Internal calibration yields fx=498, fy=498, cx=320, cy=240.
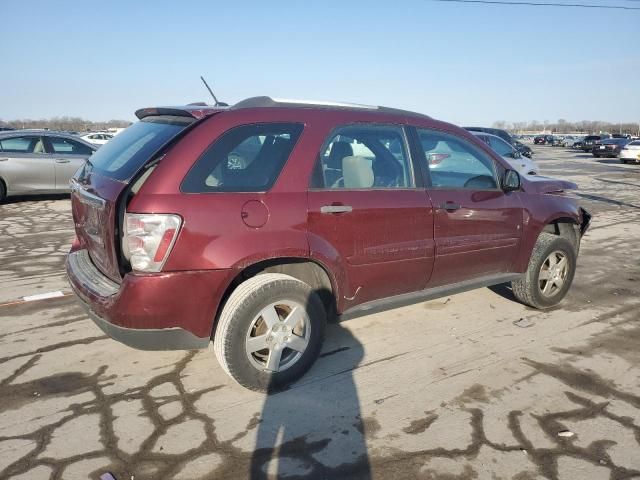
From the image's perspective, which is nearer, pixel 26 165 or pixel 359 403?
pixel 359 403

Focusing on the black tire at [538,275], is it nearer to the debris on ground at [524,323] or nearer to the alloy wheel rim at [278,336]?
the debris on ground at [524,323]

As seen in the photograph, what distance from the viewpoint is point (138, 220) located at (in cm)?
272

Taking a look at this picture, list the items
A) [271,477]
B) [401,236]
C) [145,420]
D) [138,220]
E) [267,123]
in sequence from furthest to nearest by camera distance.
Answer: [401,236] → [267,123] → [145,420] → [138,220] → [271,477]

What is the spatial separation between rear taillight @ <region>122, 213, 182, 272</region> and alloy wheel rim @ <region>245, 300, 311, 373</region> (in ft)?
2.26

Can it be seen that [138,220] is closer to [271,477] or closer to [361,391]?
[271,477]

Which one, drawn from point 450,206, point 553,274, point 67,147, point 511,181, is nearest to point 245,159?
point 450,206

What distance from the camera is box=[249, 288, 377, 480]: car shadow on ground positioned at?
99.3 inches

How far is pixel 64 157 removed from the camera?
10844 mm

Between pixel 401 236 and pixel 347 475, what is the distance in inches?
66.2

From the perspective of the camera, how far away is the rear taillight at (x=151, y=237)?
8.92 feet

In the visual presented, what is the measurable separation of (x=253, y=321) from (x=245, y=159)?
3.27 ft

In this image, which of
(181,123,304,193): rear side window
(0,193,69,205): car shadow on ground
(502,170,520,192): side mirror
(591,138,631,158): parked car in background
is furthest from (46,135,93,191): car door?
(591,138,631,158): parked car in background

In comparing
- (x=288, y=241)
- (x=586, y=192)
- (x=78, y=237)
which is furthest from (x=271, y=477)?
(x=586, y=192)

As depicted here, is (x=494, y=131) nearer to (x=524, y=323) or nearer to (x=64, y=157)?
(x=64, y=157)
